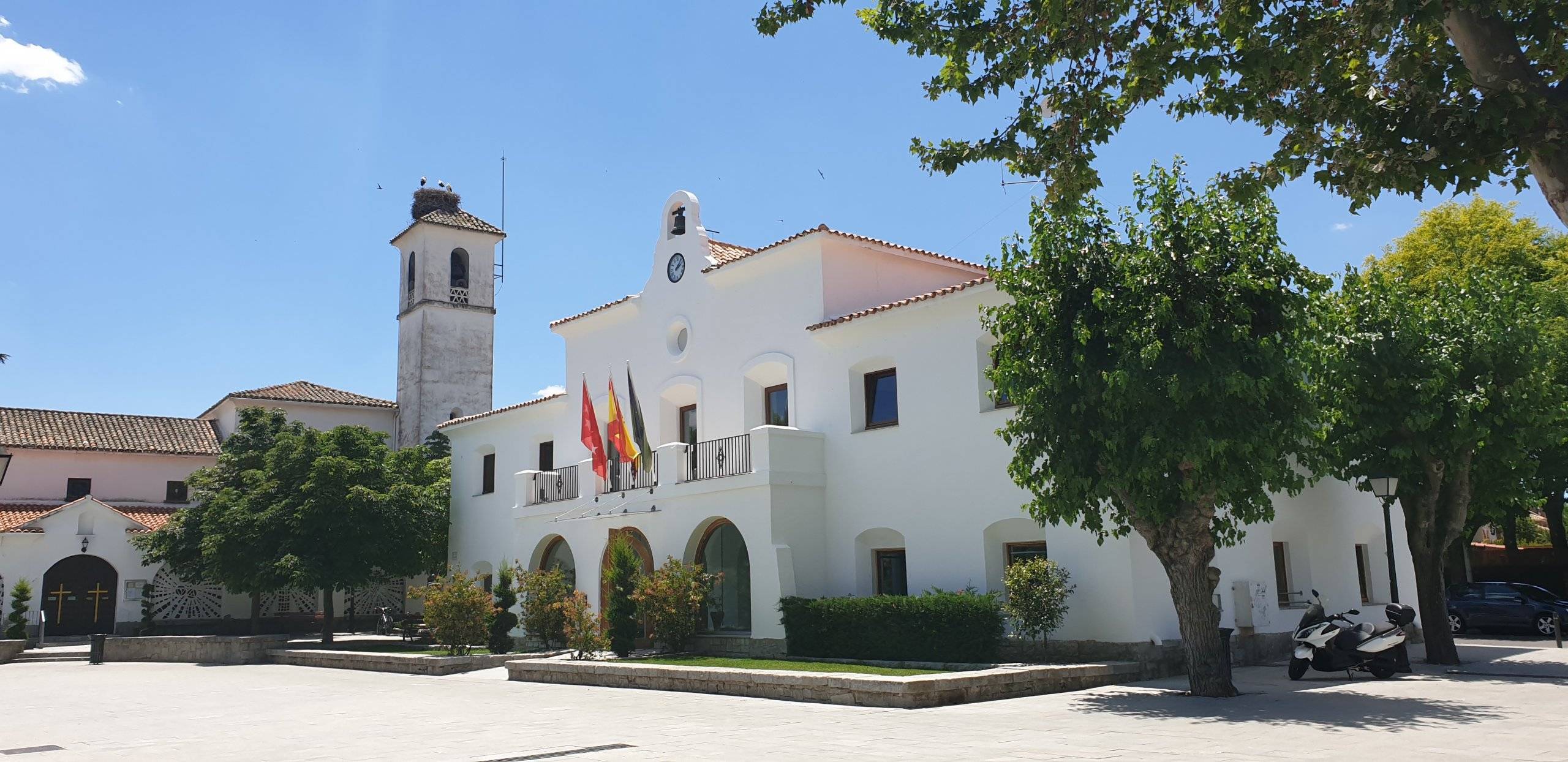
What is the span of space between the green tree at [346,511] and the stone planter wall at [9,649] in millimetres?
7740

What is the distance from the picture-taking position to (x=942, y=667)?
621 inches

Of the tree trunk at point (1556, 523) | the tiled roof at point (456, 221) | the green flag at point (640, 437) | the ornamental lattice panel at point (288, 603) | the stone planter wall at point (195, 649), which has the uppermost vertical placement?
the tiled roof at point (456, 221)

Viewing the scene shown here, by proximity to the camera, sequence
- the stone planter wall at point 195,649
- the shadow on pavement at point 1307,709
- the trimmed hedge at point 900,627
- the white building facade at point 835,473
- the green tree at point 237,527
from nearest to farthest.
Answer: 1. the shadow on pavement at point 1307,709
2. the trimmed hedge at point 900,627
3. the white building facade at point 835,473
4. the stone planter wall at point 195,649
5. the green tree at point 237,527

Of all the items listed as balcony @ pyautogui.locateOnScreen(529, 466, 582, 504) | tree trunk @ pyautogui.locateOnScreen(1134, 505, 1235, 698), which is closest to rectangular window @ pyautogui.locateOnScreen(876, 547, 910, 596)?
tree trunk @ pyautogui.locateOnScreen(1134, 505, 1235, 698)

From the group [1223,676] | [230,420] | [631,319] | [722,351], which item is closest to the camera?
[1223,676]

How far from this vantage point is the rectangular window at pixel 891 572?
19781 mm

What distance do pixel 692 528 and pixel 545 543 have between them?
6346 millimetres

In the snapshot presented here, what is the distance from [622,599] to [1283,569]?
12.0 metres

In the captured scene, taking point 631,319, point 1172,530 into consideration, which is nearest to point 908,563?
point 1172,530

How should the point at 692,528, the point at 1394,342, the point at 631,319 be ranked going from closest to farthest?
the point at 1394,342 → the point at 692,528 → the point at 631,319

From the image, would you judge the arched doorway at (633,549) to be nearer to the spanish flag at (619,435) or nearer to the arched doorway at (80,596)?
the spanish flag at (619,435)

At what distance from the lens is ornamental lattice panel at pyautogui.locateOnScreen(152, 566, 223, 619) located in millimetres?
33344

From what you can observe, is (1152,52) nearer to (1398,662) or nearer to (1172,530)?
(1172,530)

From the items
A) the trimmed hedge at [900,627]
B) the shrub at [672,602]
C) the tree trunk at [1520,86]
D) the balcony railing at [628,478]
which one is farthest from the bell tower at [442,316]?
the tree trunk at [1520,86]
